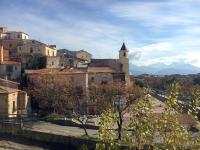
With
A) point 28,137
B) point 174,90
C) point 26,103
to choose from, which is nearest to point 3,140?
point 28,137

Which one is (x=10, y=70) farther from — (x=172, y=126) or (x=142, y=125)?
(x=172, y=126)

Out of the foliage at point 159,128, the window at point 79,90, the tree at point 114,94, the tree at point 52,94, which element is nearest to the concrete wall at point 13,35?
the window at point 79,90

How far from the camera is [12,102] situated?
5241 centimetres

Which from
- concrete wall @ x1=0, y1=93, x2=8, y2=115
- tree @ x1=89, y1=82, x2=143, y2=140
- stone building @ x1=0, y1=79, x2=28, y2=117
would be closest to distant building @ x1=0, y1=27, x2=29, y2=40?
tree @ x1=89, y1=82, x2=143, y2=140

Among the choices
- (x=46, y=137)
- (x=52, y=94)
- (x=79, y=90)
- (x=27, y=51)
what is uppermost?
(x=27, y=51)

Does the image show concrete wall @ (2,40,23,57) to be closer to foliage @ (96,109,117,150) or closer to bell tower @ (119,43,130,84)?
bell tower @ (119,43,130,84)

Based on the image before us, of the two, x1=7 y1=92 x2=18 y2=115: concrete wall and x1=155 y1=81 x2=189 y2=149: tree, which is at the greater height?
x1=155 y1=81 x2=189 y2=149: tree

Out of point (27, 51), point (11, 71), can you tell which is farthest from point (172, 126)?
point (27, 51)

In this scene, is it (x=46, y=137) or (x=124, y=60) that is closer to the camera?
(x=46, y=137)

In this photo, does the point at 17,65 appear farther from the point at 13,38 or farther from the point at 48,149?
the point at 48,149

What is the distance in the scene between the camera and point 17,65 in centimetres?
7112

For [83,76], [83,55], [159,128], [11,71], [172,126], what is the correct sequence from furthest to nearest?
[83,55] < [11,71] < [83,76] < [159,128] < [172,126]

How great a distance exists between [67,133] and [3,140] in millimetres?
6394

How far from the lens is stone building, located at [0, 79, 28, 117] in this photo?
49.9 m
